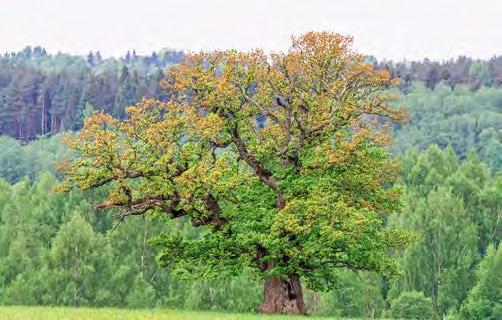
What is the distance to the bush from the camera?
330ft

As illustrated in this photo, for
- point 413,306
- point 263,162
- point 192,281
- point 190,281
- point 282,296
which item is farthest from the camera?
point 190,281

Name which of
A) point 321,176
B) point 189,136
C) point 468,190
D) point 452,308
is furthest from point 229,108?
point 468,190

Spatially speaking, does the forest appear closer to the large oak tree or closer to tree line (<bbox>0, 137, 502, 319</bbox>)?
tree line (<bbox>0, 137, 502, 319</bbox>)

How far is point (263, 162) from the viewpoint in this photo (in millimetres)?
45406

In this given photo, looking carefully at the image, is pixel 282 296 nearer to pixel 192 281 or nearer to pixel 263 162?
pixel 263 162

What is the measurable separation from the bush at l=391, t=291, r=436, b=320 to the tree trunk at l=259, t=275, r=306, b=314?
58.5 meters

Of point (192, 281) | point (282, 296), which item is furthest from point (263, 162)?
point (192, 281)

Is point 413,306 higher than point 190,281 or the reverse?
the reverse

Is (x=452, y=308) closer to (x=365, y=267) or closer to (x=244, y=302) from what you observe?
(x=244, y=302)

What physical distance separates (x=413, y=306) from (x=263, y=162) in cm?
6048

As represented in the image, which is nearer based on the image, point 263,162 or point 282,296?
point 282,296

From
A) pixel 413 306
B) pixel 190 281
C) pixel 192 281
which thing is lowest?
pixel 413 306

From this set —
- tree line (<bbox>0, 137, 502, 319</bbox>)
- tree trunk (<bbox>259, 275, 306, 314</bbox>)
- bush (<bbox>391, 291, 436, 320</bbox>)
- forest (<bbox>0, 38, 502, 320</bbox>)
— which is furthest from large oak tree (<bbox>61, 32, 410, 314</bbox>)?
bush (<bbox>391, 291, 436, 320</bbox>)

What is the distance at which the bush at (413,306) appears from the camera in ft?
330
